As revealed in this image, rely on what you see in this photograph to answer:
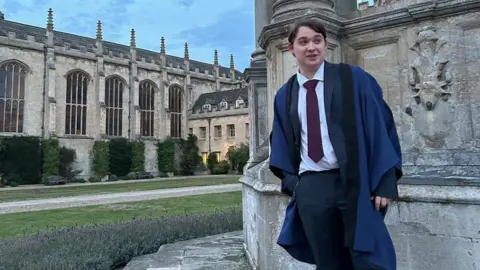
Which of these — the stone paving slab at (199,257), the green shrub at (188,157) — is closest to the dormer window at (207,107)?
the green shrub at (188,157)

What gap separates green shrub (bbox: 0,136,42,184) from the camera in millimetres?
28156

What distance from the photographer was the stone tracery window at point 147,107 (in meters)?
38.1

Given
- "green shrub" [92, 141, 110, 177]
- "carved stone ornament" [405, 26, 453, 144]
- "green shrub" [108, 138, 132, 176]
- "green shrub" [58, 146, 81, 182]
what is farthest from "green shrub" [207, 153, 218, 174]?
"carved stone ornament" [405, 26, 453, 144]

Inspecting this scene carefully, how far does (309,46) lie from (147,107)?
126ft

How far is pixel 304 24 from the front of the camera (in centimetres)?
162

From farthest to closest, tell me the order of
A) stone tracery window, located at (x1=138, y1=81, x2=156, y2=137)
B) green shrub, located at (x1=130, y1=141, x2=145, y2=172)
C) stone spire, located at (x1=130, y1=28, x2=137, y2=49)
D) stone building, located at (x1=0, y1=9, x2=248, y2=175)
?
stone tracery window, located at (x1=138, y1=81, x2=156, y2=137), stone spire, located at (x1=130, y1=28, x2=137, y2=49), green shrub, located at (x1=130, y1=141, x2=145, y2=172), stone building, located at (x1=0, y1=9, x2=248, y2=175)

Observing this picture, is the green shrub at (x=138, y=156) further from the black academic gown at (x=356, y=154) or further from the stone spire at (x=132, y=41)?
the black academic gown at (x=356, y=154)

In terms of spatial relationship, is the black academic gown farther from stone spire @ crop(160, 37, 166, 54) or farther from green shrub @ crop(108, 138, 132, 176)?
stone spire @ crop(160, 37, 166, 54)

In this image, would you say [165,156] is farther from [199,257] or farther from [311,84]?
[311,84]

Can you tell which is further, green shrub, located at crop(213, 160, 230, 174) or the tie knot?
green shrub, located at crop(213, 160, 230, 174)

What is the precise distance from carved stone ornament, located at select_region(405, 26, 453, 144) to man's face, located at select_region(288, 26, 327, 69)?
1.33 m

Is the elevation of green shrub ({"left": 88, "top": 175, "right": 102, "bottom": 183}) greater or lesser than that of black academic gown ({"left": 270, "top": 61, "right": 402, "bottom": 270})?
lesser

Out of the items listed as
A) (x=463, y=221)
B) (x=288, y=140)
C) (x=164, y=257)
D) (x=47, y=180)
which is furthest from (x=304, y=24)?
(x=47, y=180)

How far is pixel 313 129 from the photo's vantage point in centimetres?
161
